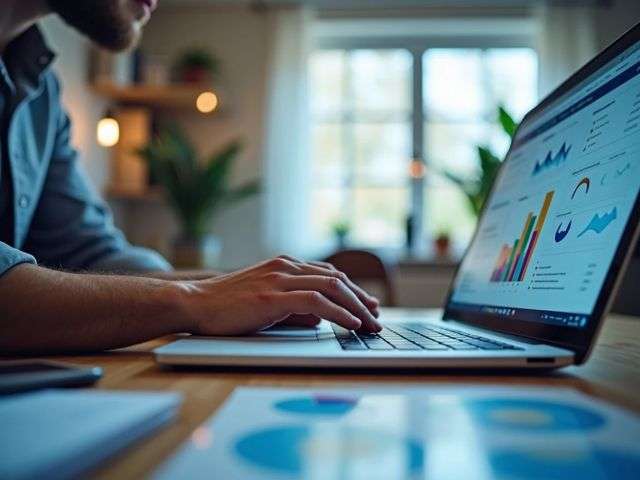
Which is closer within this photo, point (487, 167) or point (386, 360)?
point (386, 360)

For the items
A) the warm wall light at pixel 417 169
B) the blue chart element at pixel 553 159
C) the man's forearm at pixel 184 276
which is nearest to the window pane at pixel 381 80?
the warm wall light at pixel 417 169

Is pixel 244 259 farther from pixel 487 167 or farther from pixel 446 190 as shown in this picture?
pixel 487 167

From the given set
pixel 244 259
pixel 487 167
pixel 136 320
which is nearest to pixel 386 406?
pixel 136 320

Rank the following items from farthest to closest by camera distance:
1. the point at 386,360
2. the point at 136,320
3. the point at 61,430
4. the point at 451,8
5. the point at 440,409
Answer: the point at 451,8 < the point at 136,320 < the point at 386,360 < the point at 440,409 < the point at 61,430

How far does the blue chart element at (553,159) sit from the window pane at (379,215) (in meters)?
2.95

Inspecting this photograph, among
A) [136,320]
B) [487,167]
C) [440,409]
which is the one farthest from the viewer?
[487,167]

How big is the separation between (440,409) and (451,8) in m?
3.62

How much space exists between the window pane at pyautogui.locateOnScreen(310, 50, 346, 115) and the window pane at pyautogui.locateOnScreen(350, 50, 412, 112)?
3.0 inches

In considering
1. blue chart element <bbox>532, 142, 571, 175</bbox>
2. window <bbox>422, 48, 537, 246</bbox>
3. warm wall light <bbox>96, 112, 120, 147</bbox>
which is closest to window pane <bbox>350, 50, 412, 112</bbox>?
window <bbox>422, 48, 537, 246</bbox>

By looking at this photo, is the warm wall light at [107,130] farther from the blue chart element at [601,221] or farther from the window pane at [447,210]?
the blue chart element at [601,221]

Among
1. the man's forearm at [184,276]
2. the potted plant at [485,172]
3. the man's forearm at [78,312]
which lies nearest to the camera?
the man's forearm at [78,312]

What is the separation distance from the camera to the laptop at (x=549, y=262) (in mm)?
467

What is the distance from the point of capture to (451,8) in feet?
11.7

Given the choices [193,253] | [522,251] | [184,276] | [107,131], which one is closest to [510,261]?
[522,251]
